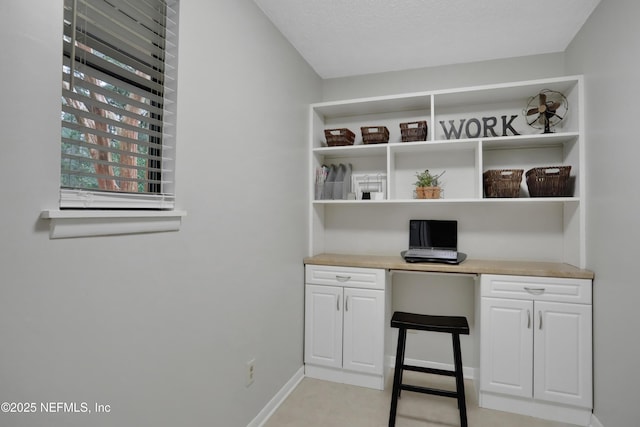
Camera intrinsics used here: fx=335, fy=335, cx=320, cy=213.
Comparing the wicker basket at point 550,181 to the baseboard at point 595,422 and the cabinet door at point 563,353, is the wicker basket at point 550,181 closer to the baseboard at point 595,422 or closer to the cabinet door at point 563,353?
the cabinet door at point 563,353

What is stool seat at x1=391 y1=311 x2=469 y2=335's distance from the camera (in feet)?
6.73

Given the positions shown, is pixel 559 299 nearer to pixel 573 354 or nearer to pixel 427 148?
pixel 573 354

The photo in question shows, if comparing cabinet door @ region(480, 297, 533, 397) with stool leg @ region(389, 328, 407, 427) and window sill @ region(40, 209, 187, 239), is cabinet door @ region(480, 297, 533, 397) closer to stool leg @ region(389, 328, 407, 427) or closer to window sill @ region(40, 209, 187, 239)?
stool leg @ region(389, 328, 407, 427)

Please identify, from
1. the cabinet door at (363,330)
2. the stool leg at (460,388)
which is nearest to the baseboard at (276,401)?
the cabinet door at (363,330)

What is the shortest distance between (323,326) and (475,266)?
1.22 meters

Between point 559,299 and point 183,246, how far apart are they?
2273 millimetres

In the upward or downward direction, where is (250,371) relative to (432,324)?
downward

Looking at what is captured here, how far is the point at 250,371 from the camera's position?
76.2 inches

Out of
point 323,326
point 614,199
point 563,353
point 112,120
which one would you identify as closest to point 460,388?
point 563,353

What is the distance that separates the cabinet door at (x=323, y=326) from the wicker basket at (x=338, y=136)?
1222 millimetres

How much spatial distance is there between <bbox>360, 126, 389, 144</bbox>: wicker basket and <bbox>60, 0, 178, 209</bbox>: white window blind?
170 centimetres

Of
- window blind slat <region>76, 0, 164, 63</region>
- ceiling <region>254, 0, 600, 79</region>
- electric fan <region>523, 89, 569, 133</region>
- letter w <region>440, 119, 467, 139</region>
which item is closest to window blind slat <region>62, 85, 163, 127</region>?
window blind slat <region>76, 0, 164, 63</region>

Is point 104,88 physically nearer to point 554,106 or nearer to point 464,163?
point 464,163

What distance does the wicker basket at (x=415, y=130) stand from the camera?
2639mm
